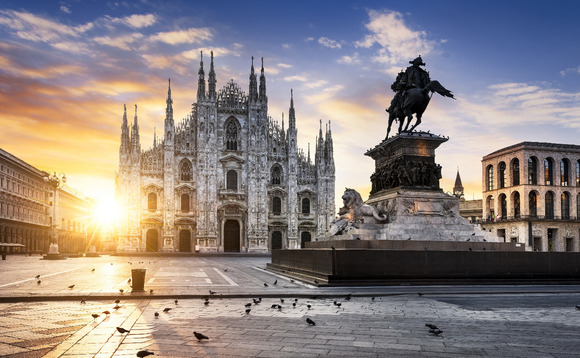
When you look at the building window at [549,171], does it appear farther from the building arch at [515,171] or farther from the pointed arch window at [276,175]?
the pointed arch window at [276,175]

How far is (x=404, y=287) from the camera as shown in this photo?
48.8 feet

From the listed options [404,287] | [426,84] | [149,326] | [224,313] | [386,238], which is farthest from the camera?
[426,84]

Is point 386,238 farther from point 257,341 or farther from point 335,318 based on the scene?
point 257,341

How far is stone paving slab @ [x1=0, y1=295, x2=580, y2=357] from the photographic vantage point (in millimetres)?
6609

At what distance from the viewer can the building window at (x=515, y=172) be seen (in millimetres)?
70625

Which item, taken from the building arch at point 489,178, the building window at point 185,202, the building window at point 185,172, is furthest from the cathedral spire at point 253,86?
the building arch at point 489,178

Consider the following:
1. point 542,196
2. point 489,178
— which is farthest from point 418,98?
point 489,178

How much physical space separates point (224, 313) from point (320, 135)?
57609 mm

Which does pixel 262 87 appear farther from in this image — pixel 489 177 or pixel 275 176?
pixel 489 177

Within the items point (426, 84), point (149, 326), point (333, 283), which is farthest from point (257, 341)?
point (426, 84)

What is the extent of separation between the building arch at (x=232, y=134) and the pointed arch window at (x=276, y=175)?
16.2 feet

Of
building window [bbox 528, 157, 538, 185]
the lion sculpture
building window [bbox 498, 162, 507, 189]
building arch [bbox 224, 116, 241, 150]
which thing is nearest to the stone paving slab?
the lion sculpture

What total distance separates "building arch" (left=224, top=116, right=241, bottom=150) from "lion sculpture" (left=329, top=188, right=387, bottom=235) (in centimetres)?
4542

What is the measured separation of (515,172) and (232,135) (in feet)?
121
